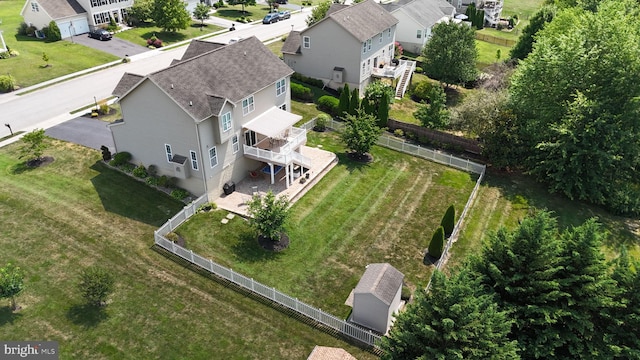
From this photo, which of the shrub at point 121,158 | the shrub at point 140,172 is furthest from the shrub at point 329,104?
the shrub at point 121,158

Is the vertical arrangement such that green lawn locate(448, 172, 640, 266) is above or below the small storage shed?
below

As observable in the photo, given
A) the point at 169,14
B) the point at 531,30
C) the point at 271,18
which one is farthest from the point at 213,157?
the point at 271,18

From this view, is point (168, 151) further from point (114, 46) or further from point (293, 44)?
point (114, 46)

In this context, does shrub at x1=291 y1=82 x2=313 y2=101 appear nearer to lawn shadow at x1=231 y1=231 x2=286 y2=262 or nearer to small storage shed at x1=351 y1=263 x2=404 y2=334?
lawn shadow at x1=231 y1=231 x2=286 y2=262

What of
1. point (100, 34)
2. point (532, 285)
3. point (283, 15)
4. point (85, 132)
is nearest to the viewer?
point (532, 285)

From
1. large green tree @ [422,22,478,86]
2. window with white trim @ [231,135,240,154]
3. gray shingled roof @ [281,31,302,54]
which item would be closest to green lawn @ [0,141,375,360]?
window with white trim @ [231,135,240,154]

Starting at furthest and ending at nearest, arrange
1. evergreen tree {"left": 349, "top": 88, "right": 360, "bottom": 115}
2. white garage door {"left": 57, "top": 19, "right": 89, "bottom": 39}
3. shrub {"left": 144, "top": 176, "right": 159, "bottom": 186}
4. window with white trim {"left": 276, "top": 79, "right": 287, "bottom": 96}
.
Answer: white garage door {"left": 57, "top": 19, "right": 89, "bottom": 39} → evergreen tree {"left": 349, "top": 88, "right": 360, "bottom": 115} → window with white trim {"left": 276, "top": 79, "right": 287, "bottom": 96} → shrub {"left": 144, "top": 176, "right": 159, "bottom": 186}
